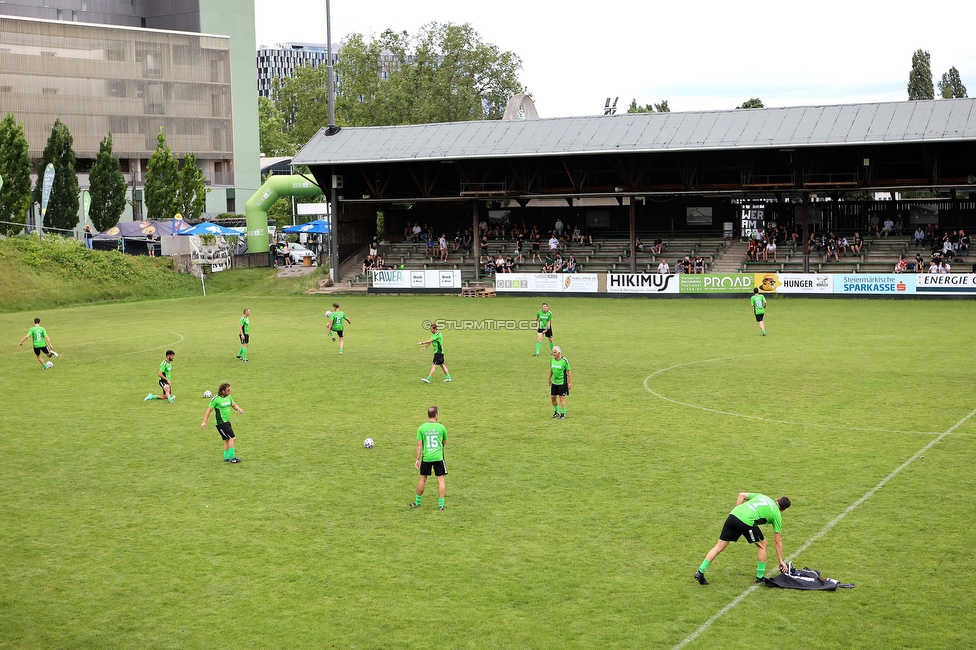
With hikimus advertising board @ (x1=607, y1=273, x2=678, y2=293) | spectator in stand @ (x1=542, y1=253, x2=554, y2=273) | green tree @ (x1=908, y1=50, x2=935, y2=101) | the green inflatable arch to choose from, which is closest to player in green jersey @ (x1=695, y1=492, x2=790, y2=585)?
hikimus advertising board @ (x1=607, y1=273, x2=678, y2=293)

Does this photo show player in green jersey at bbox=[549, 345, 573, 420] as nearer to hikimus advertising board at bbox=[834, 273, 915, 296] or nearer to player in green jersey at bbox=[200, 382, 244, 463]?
player in green jersey at bbox=[200, 382, 244, 463]

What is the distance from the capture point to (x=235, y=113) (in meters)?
110

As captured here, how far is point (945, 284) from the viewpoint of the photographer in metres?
46.0

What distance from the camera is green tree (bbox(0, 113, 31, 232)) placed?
6781cm

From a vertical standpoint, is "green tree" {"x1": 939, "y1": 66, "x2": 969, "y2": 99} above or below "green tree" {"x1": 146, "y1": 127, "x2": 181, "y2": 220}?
above

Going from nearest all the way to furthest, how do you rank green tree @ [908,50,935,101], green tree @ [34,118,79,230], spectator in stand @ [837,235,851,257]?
spectator in stand @ [837,235,851,257]
green tree @ [34,118,79,230]
green tree @ [908,50,935,101]

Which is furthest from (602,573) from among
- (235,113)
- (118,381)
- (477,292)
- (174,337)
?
(235,113)

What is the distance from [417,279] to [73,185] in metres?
32.1

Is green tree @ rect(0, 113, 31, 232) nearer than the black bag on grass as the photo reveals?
No

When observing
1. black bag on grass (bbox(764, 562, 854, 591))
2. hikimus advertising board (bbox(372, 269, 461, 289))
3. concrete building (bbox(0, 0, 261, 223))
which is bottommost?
black bag on grass (bbox(764, 562, 854, 591))

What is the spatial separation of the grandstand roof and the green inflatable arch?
5225mm

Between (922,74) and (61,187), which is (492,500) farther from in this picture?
(922,74)

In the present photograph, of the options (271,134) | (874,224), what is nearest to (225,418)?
(874,224)

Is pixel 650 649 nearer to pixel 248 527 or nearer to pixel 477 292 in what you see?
pixel 248 527
